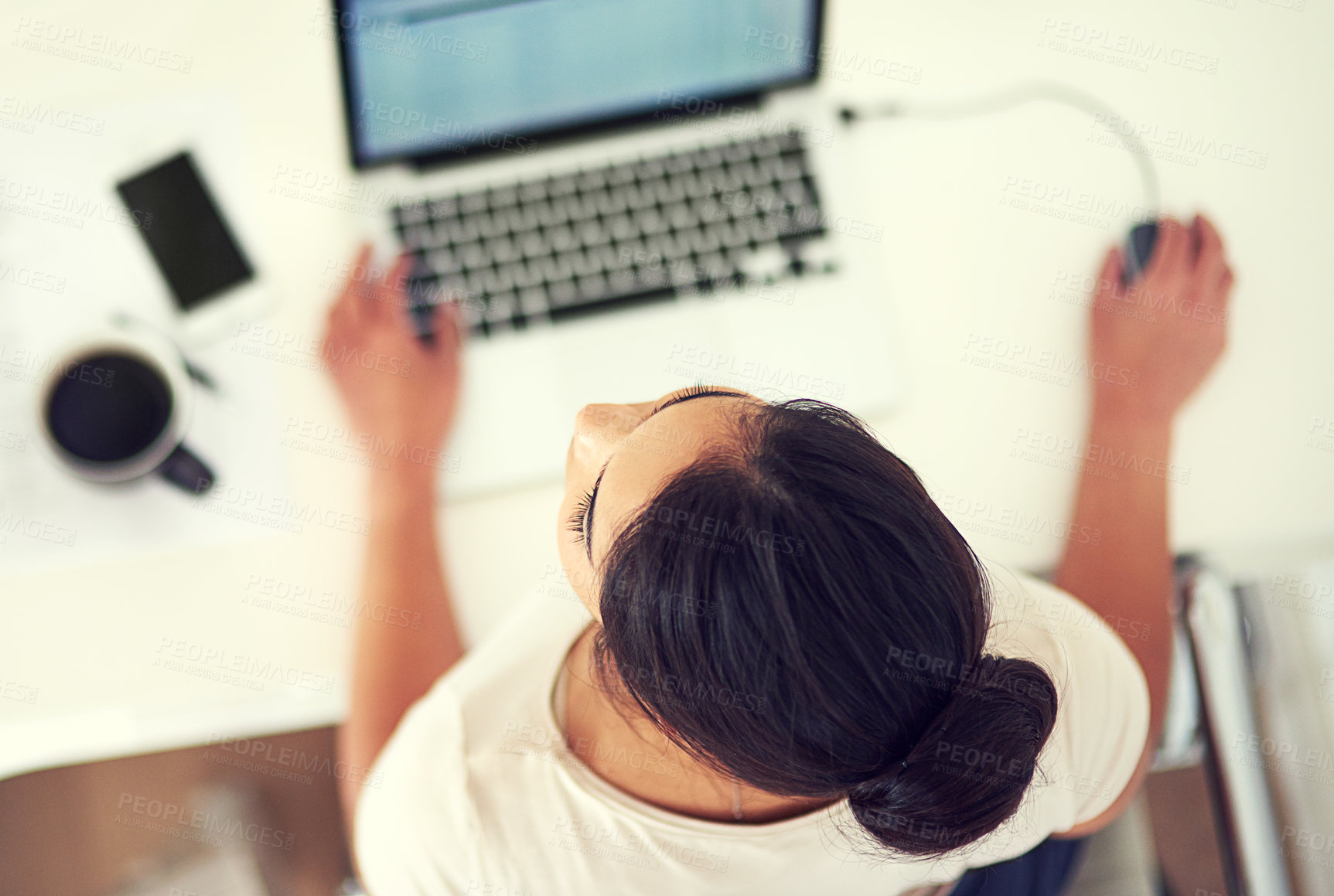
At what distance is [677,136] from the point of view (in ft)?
2.44

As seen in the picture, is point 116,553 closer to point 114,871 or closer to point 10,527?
point 10,527

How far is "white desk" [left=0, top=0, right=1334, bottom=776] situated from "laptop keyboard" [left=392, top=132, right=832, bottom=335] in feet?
0.27

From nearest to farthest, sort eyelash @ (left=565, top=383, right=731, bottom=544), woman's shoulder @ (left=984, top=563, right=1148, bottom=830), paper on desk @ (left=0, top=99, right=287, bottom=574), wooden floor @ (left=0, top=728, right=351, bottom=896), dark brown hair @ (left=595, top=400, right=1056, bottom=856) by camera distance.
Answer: dark brown hair @ (left=595, top=400, right=1056, bottom=856) < eyelash @ (left=565, top=383, right=731, bottom=544) < woman's shoulder @ (left=984, top=563, right=1148, bottom=830) < paper on desk @ (left=0, top=99, right=287, bottom=574) < wooden floor @ (left=0, top=728, right=351, bottom=896)

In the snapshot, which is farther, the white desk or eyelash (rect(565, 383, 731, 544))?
the white desk

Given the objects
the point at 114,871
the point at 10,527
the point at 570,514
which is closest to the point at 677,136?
Answer: the point at 570,514

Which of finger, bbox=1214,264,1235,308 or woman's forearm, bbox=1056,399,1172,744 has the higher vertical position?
finger, bbox=1214,264,1235,308

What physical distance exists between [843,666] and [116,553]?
2.04ft

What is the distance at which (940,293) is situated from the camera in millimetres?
736

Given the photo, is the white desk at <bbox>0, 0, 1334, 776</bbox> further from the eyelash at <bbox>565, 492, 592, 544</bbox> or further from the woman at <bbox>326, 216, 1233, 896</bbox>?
the eyelash at <bbox>565, 492, 592, 544</bbox>

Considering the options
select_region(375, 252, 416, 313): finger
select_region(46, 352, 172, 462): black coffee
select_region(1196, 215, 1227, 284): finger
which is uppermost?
select_region(1196, 215, 1227, 284): finger

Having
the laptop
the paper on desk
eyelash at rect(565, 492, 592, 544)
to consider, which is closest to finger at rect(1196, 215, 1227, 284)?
the laptop

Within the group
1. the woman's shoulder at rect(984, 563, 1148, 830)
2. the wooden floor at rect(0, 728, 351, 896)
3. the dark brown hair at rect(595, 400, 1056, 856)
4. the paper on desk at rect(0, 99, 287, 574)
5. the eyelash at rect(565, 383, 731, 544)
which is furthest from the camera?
the wooden floor at rect(0, 728, 351, 896)

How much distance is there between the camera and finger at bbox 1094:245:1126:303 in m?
0.74

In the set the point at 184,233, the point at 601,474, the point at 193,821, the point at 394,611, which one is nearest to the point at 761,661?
the point at 601,474
